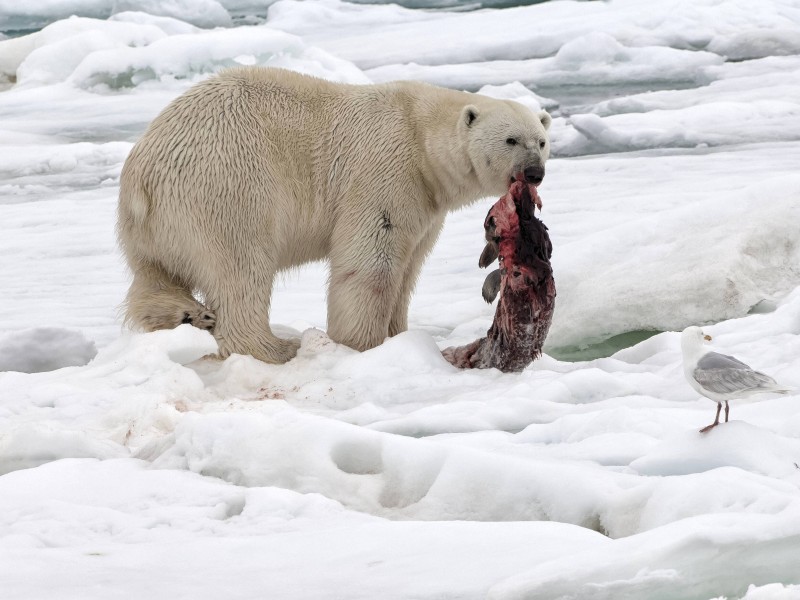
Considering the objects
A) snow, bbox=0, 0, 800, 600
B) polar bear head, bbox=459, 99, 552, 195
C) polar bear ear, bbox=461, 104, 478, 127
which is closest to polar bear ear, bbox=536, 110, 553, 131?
polar bear head, bbox=459, 99, 552, 195

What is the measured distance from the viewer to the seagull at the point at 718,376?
2973 millimetres

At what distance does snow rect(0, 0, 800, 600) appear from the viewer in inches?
93.8

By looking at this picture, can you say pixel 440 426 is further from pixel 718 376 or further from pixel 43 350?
pixel 43 350

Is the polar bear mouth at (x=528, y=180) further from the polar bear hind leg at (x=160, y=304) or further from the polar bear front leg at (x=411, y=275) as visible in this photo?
the polar bear hind leg at (x=160, y=304)

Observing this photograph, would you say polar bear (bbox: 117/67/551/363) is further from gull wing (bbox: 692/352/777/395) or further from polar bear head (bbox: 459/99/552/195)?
gull wing (bbox: 692/352/777/395)

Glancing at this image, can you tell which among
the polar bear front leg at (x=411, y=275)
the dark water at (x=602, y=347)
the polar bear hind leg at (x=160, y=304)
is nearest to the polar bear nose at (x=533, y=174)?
the polar bear front leg at (x=411, y=275)

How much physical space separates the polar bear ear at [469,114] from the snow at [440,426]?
101 centimetres

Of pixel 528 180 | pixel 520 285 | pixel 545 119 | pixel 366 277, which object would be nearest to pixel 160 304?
pixel 366 277

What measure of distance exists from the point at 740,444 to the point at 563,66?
12.5m

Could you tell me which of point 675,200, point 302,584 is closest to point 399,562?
point 302,584

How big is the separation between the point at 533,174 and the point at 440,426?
5.03ft

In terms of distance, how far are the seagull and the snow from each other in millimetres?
115

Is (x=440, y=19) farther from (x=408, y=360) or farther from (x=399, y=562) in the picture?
(x=399, y=562)

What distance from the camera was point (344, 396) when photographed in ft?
14.7
